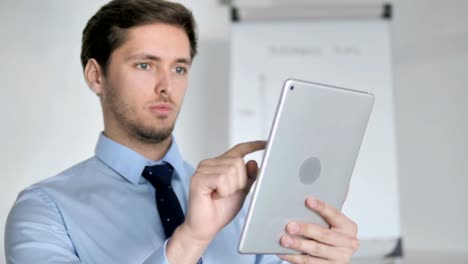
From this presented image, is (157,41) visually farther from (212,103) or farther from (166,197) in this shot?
(212,103)

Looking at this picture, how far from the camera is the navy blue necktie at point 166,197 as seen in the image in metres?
1.47

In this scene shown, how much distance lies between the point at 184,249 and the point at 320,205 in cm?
26

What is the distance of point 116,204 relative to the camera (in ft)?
4.95

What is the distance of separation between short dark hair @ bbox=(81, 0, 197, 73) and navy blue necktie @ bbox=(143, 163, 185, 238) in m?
0.33

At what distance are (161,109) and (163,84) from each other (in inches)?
2.4

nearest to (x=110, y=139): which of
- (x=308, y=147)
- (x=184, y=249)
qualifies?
(x=184, y=249)

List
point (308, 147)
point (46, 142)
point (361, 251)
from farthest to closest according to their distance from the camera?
1. point (46, 142)
2. point (361, 251)
3. point (308, 147)

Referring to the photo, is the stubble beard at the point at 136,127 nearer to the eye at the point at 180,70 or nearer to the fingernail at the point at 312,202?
the eye at the point at 180,70

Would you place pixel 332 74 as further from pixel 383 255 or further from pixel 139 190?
pixel 139 190

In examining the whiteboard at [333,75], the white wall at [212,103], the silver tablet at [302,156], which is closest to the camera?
the silver tablet at [302,156]

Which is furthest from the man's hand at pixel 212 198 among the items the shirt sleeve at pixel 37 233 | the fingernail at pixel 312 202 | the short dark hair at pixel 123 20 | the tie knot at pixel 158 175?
the short dark hair at pixel 123 20

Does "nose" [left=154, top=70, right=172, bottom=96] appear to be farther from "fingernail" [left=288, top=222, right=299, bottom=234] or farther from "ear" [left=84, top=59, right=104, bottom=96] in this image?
"fingernail" [left=288, top=222, right=299, bottom=234]

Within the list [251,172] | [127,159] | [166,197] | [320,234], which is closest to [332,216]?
[320,234]

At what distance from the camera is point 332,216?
1.17m
